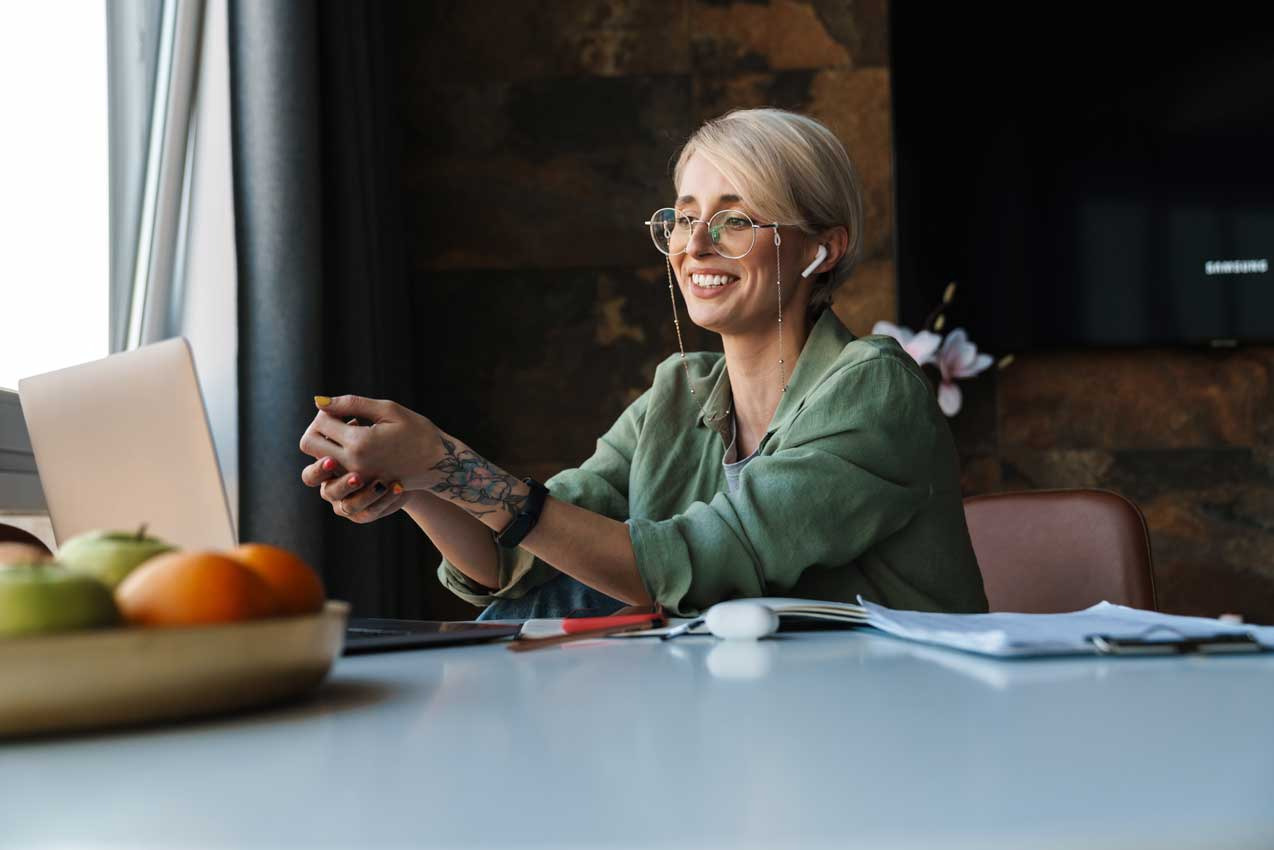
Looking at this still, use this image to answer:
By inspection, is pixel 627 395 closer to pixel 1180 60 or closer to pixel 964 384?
pixel 964 384

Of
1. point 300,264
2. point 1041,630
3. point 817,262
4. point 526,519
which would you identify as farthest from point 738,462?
point 300,264

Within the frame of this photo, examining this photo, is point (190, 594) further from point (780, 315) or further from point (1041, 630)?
point (780, 315)

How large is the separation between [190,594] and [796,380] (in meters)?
1.11

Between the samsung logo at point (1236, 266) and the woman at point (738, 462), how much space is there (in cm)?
184

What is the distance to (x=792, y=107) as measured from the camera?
11.0 ft

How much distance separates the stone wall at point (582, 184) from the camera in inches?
131

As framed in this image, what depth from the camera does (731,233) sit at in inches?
66.1

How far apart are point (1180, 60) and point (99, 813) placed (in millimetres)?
3412

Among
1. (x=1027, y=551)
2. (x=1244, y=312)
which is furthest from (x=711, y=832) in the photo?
(x=1244, y=312)

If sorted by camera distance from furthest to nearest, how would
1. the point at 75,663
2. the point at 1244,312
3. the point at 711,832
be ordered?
the point at 1244,312
the point at 75,663
the point at 711,832

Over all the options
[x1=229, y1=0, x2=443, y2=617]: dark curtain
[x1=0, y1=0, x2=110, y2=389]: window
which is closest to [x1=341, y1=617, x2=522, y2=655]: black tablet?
[x1=0, y1=0, x2=110, y2=389]: window

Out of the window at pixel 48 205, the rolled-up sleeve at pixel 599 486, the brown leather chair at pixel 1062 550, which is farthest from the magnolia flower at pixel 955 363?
the window at pixel 48 205

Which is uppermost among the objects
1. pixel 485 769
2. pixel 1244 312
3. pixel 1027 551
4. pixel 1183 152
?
pixel 1183 152

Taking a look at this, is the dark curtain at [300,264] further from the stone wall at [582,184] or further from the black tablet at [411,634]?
the black tablet at [411,634]
